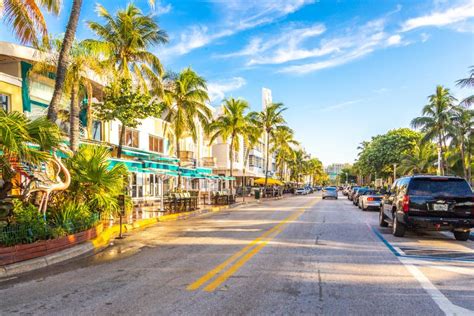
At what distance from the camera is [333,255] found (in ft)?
30.2

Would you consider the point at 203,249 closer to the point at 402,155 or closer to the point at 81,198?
the point at 81,198

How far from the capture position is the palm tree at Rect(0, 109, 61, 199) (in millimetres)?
8172

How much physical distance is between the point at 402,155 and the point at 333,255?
192 ft

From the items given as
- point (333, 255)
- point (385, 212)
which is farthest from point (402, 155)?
point (333, 255)

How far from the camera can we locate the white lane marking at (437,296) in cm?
518

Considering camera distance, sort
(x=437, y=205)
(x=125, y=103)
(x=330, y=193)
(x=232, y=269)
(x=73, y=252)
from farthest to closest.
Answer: (x=330, y=193) → (x=125, y=103) → (x=437, y=205) → (x=73, y=252) → (x=232, y=269)

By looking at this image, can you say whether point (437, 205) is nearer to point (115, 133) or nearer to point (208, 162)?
point (115, 133)

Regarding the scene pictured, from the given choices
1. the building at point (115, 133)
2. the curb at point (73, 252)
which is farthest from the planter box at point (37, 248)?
the building at point (115, 133)

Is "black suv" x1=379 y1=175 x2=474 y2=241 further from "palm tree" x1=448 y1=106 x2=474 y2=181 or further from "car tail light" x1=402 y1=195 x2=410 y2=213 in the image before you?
"palm tree" x1=448 y1=106 x2=474 y2=181

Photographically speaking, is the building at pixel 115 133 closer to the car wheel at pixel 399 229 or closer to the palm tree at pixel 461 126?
the car wheel at pixel 399 229

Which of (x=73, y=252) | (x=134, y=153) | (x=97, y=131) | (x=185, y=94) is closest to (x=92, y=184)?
(x=73, y=252)

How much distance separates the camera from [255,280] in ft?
22.2

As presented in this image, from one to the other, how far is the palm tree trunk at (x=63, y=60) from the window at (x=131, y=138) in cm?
1651

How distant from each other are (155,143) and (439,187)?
86.2 feet
